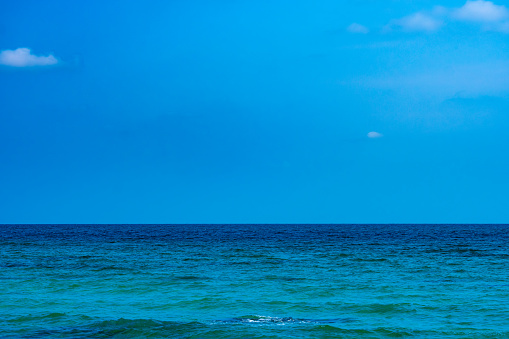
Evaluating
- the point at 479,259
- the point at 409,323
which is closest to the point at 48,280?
the point at 409,323

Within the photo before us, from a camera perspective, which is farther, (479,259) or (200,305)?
(479,259)

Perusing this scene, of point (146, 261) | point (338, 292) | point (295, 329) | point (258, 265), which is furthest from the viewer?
point (146, 261)

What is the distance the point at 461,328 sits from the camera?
16297mm

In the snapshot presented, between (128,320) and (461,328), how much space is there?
32.5 ft

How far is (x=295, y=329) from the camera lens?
1591 cm

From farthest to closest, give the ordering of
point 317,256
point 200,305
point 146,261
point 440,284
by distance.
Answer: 1. point 317,256
2. point 146,261
3. point 440,284
4. point 200,305

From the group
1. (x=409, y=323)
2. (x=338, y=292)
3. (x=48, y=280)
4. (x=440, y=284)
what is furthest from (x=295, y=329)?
(x=48, y=280)

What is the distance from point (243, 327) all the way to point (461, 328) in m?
6.39

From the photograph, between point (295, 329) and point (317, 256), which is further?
point (317, 256)

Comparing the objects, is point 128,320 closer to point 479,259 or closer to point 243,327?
point 243,327

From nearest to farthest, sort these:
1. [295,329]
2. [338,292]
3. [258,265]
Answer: [295,329], [338,292], [258,265]

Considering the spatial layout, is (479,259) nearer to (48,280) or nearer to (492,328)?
(492,328)

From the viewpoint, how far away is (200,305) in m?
20.0

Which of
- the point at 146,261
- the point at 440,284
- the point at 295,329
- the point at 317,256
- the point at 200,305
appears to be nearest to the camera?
the point at 295,329
